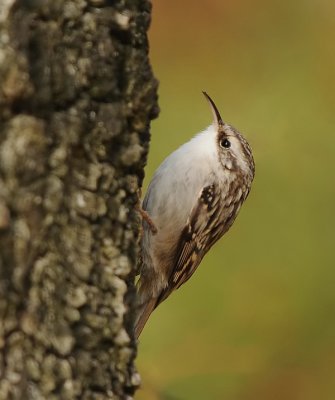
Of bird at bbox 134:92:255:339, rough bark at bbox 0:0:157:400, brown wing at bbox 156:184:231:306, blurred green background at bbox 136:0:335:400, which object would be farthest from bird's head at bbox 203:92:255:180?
rough bark at bbox 0:0:157:400

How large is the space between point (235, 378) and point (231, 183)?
2.61 ft

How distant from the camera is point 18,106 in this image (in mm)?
1683

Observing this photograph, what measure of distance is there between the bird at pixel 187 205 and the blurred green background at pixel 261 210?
409 millimetres

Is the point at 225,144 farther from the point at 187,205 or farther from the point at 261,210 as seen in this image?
the point at 261,210

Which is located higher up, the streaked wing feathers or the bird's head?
the bird's head

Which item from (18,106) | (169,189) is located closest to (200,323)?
(169,189)

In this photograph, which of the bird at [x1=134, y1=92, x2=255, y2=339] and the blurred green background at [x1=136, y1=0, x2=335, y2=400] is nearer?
the bird at [x1=134, y1=92, x2=255, y2=339]

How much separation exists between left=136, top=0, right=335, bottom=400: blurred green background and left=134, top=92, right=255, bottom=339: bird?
0.41m

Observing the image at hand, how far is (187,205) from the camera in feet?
10.3

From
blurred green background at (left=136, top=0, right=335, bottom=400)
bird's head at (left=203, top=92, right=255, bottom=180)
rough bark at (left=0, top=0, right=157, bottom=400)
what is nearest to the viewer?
rough bark at (left=0, top=0, right=157, bottom=400)

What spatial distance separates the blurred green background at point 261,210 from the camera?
3.71 meters

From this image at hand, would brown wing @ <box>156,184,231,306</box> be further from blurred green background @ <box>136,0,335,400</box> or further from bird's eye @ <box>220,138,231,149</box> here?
blurred green background @ <box>136,0,335,400</box>

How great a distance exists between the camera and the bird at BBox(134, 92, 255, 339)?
Answer: 309cm

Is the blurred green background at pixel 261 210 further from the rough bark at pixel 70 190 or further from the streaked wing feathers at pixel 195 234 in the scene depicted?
the rough bark at pixel 70 190
